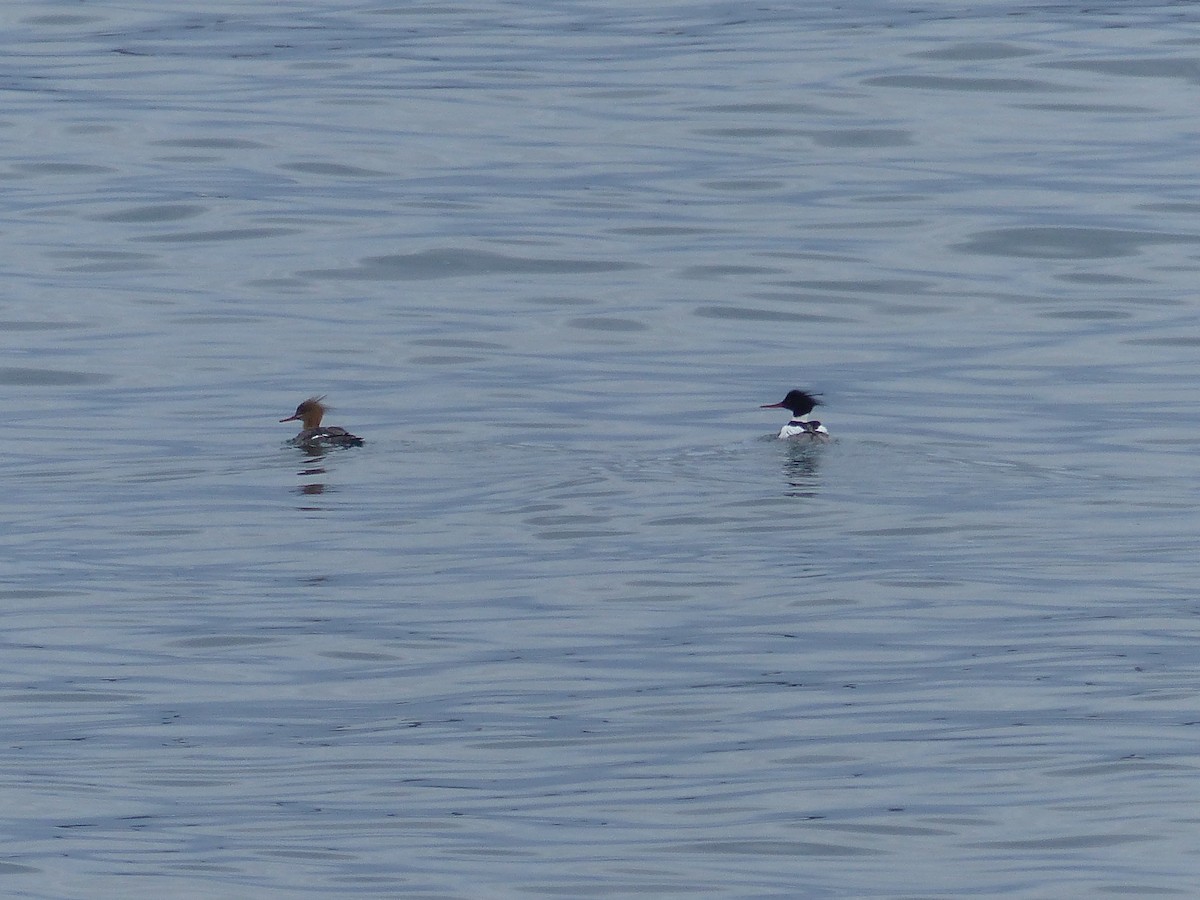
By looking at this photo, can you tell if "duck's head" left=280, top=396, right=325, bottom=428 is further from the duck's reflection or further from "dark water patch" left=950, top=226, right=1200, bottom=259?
"dark water patch" left=950, top=226, right=1200, bottom=259

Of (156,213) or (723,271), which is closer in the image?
(723,271)

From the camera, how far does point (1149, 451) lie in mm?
16234

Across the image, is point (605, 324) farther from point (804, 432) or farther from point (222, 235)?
point (222, 235)

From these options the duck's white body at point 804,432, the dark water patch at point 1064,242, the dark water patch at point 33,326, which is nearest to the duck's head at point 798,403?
the duck's white body at point 804,432

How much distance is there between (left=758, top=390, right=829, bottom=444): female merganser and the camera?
16578 millimetres

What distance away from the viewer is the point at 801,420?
56.0 feet

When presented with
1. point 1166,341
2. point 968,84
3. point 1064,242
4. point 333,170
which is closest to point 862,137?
point 968,84

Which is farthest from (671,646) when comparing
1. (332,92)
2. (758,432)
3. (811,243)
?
(332,92)

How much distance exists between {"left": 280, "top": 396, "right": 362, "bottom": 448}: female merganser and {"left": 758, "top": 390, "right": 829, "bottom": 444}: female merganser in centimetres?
309

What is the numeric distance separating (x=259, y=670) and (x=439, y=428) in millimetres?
6152

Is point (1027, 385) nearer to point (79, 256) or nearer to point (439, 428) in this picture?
point (439, 428)

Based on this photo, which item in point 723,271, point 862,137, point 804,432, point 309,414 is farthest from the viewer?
point 862,137

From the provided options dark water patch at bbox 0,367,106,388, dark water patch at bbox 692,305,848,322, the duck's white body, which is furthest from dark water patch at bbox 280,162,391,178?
the duck's white body

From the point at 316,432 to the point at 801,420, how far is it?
3.51 meters
